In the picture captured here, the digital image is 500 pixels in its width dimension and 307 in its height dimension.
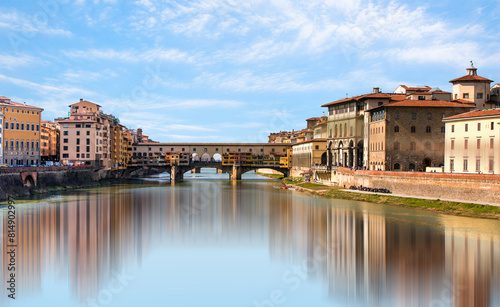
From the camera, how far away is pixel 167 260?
25750 mm

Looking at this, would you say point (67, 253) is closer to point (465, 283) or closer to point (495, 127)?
point (465, 283)

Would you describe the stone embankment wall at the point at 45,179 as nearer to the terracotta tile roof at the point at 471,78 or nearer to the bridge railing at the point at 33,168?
the bridge railing at the point at 33,168

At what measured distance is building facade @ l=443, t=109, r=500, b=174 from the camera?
4688cm

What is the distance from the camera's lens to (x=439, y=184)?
49594 millimetres

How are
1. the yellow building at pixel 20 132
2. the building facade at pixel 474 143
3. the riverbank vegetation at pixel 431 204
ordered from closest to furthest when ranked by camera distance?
the riverbank vegetation at pixel 431 204
the building facade at pixel 474 143
the yellow building at pixel 20 132

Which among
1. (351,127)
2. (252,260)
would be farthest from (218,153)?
(252,260)

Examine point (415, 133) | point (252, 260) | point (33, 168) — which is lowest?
point (252, 260)

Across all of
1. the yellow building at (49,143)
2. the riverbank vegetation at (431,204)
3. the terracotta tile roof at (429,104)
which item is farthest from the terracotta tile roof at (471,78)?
the yellow building at (49,143)

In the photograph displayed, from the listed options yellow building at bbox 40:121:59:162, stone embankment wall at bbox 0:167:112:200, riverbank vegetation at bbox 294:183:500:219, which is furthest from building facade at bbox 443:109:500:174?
yellow building at bbox 40:121:59:162

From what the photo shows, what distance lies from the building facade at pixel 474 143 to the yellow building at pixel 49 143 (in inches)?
3478

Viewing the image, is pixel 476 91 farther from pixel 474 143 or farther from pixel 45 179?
pixel 45 179

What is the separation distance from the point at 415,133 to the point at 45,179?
5537 cm

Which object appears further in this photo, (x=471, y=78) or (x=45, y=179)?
(x=471, y=78)

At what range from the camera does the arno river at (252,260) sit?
773 inches
